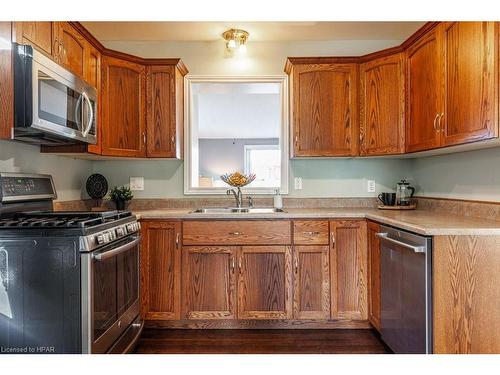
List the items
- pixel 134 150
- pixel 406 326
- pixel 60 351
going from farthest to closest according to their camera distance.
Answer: pixel 134 150
pixel 406 326
pixel 60 351

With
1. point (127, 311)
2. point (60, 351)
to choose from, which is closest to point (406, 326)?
point (127, 311)

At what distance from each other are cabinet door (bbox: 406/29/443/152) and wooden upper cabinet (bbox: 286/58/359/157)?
405 mm

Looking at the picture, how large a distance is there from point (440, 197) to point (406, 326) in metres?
1.16

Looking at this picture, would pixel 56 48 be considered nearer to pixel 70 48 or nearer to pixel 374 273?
pixel 70 48

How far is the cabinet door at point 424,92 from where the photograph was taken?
2123 mm

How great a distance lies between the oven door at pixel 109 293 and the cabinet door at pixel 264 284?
0.73 metres

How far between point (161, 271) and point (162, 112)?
4.04 ft

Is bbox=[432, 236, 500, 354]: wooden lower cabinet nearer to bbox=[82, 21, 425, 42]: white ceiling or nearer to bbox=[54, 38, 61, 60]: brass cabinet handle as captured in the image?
bbox=[82, 21, 425, 42]: white ceiling

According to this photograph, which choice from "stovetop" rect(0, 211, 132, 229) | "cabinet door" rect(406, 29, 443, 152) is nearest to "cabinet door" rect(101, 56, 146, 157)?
"stovetop" rect(0, 211, 132, 229)

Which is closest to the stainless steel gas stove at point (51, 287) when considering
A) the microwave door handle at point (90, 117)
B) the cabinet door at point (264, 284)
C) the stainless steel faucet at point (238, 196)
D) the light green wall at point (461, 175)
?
the microwave door handle at point (90, 117)

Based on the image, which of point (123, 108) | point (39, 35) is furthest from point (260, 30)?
point (39, 35)

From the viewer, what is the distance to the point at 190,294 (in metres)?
2.50

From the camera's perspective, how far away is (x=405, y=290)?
1.90 metres
